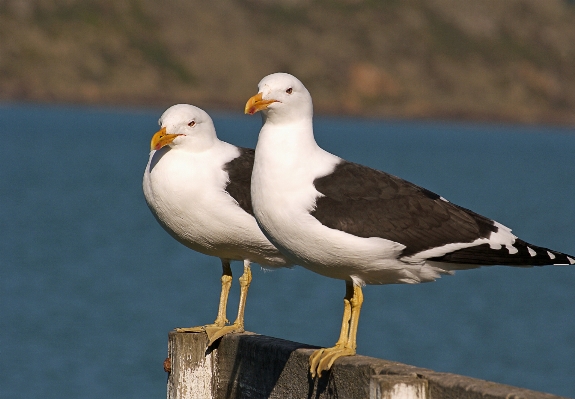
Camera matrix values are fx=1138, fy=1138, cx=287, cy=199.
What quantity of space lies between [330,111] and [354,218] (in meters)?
135

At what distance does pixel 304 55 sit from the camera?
459ft

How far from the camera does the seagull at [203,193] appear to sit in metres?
9.73

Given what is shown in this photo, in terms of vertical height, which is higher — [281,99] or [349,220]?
[281,99]

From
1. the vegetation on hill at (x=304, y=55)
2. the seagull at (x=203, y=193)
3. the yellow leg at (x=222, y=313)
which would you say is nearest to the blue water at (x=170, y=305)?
the yellow leg at (x=222, y=313)

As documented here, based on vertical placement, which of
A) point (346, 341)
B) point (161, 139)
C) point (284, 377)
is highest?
point (161, 139)

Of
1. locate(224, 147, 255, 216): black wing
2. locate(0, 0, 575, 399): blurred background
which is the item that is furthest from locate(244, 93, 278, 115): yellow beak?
locate(0, 0, 575, 399): blurred background

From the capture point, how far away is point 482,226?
8711 millimetres

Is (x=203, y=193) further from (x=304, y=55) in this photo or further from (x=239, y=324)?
(x=304, y=55)

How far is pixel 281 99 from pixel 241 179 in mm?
1563

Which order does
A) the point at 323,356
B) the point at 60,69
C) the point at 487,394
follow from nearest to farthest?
the point at 487,394
the point at 323,356
the point at 60,69

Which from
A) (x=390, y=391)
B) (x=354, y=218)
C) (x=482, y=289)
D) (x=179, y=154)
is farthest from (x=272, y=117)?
(x=482, y=289)

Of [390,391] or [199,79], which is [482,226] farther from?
[199,79]

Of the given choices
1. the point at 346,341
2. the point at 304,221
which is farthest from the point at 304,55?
the point at 304,221

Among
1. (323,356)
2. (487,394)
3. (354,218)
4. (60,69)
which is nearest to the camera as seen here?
(487,394)
